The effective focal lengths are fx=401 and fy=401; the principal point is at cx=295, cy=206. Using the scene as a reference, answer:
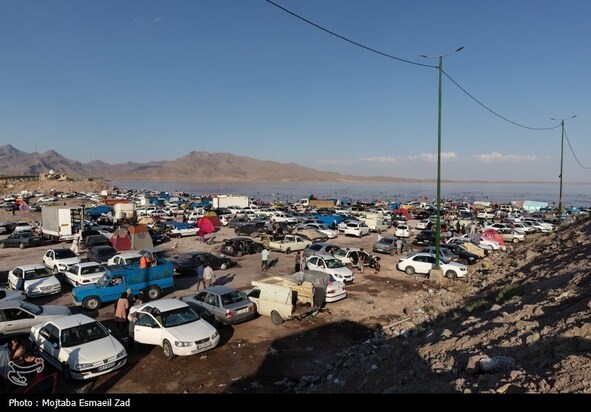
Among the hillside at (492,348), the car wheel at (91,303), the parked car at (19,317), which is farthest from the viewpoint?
the car wheel at (91,303)

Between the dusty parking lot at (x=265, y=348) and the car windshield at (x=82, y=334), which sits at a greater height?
the car windshield at (x=82, y=334)

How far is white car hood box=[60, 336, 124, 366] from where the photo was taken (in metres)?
9.86

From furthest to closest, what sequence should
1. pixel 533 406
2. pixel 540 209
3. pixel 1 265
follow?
1. pixel 540 209
2. pixel 1 265
3. pixel 533 406

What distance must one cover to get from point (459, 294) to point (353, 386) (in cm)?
1068

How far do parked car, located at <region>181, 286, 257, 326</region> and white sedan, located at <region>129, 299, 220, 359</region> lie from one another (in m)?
1.49

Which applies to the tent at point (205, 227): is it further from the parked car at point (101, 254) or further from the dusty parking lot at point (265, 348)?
the dusty parking lot at point (265, 348)

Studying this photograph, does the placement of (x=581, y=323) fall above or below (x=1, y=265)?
above

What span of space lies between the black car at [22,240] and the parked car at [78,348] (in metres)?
22.8

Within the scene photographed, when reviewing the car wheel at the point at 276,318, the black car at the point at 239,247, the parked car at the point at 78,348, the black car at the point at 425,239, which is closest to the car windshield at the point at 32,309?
the parked car at the point at 78,348

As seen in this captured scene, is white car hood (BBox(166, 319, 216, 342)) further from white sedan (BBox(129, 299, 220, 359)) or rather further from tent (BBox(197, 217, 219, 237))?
tent (BBox(197, 217, 219, 237))

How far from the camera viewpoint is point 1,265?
2438 centimetres

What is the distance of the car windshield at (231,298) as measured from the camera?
1405 cm

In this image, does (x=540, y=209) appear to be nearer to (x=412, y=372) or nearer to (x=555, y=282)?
(x=555, y=282)

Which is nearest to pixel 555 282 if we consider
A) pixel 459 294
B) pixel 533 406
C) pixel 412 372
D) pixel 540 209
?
pixel 459 294
